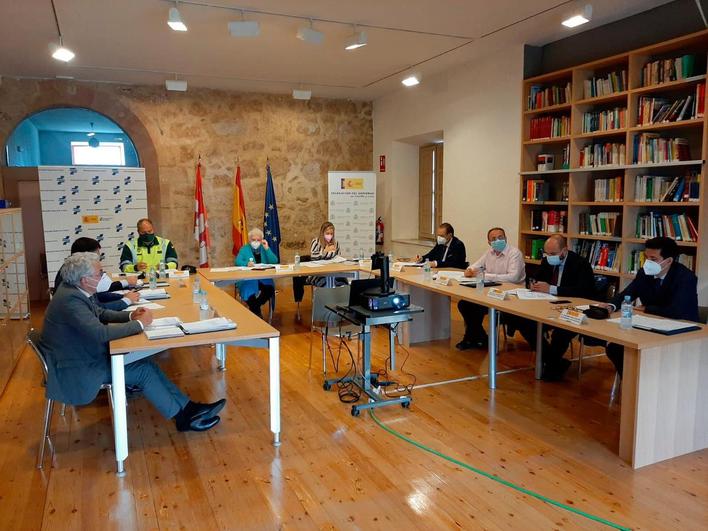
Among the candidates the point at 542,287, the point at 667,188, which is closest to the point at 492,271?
the point at 542,287

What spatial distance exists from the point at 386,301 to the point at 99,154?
33.5 feet

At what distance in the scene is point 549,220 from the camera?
566cm

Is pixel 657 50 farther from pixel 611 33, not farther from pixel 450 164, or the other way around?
pixel 450 164

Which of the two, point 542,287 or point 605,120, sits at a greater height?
point 605,120

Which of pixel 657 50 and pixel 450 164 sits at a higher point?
pixel 657 50

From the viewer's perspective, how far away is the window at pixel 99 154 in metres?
11.2

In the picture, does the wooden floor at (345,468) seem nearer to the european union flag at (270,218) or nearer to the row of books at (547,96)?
the row of books at (547,96)

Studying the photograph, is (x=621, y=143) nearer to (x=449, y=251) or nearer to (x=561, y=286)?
(x=561, y=286)

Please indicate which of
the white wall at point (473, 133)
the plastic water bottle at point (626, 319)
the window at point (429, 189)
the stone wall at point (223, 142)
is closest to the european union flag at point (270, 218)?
the stone wall at point (223, 142)

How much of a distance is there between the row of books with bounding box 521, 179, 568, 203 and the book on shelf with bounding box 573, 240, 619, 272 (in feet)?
2.08

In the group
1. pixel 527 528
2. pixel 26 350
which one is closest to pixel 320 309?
pixel 527 528

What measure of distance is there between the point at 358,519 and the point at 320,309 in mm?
1952

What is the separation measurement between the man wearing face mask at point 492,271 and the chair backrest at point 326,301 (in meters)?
1.25

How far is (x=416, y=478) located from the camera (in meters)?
2.64
